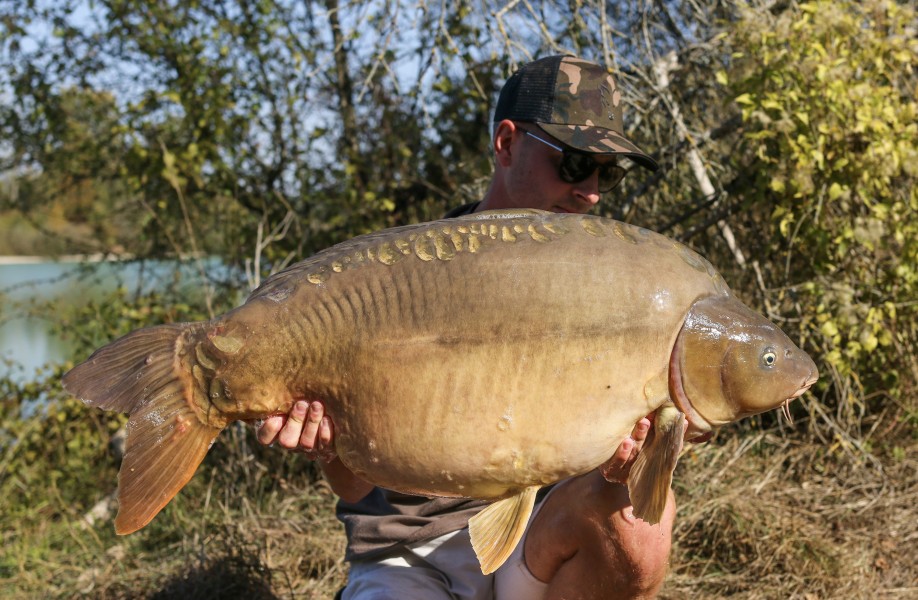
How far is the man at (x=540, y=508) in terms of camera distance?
6.22 ft

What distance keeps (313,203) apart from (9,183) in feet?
6.75

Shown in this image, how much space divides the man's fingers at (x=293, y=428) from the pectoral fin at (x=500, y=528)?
393 millimetres

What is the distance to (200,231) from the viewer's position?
17.4 feet

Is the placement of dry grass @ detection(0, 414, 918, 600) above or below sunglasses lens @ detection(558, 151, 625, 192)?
below

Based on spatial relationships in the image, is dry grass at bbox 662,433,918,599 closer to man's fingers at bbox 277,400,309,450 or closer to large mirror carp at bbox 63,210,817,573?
large mirror carp at bbox 63,210,817,573

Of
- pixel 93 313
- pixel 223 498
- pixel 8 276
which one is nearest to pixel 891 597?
pixel 223 498

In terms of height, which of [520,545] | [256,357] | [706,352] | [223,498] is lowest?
[223,498]

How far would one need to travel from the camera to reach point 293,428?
1718 millimetres

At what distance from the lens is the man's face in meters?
2.29

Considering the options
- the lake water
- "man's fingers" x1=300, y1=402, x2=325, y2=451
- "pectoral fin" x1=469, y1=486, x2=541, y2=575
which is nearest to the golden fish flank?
"man's fingers" x1=300, y1=402, x2=325, y2=451

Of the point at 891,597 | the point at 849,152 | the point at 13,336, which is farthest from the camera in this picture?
the point at 13,336

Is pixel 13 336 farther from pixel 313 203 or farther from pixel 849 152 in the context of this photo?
pixel 849 152

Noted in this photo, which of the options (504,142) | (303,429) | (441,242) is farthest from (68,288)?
(441,242)

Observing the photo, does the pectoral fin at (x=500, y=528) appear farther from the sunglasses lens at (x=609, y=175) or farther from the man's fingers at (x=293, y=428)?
the sunglasses lens at (x=609, y=175)
